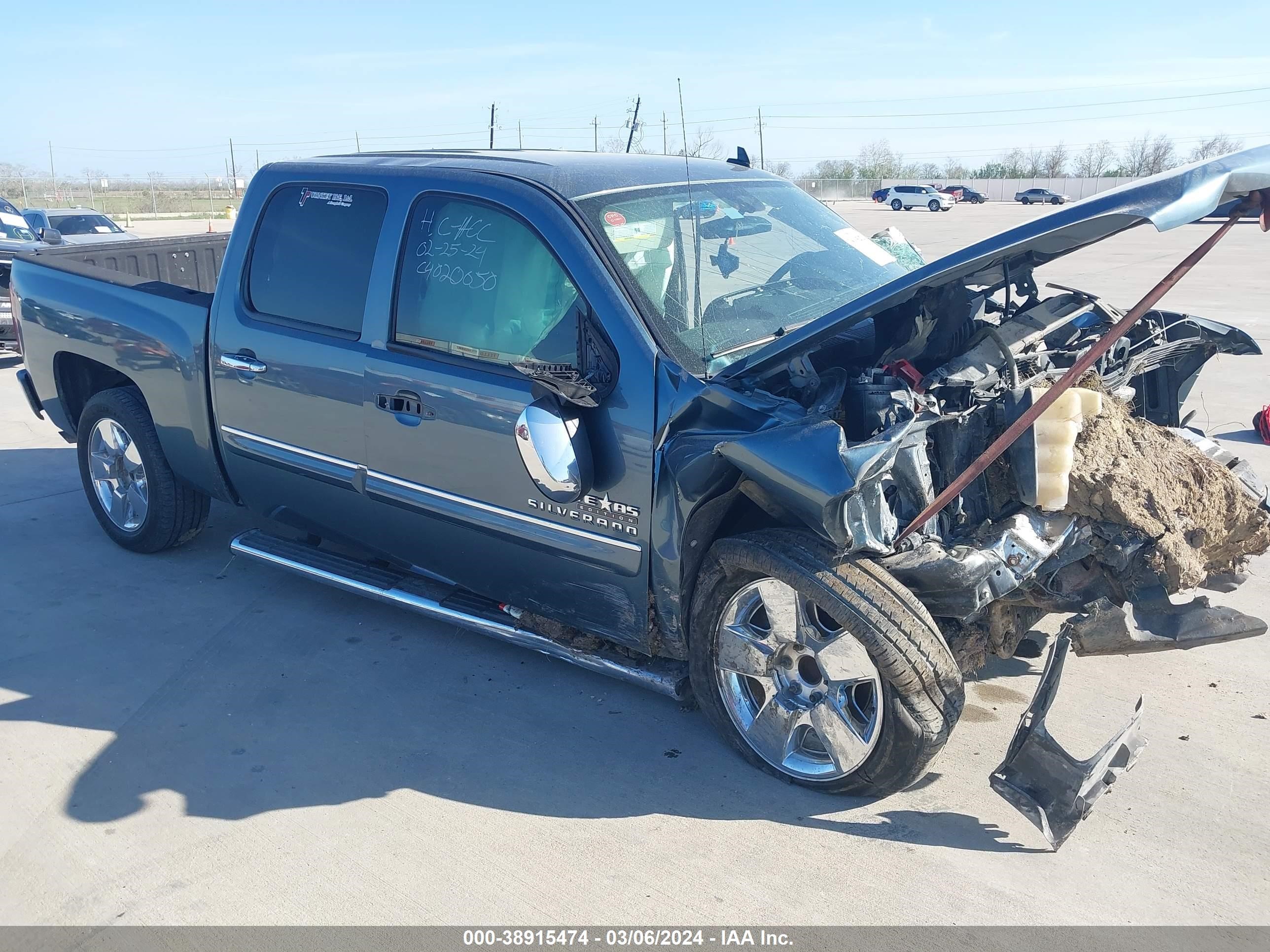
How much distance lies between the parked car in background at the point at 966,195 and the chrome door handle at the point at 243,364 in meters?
59.5

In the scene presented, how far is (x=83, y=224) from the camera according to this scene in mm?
18875

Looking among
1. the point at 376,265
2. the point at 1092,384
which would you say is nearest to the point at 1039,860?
the point at 1092,384

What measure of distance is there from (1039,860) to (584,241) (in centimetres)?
229

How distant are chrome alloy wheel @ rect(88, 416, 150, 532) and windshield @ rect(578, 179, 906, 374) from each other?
2.91 meters

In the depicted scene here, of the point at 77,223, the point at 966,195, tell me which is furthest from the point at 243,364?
the point at 966,195

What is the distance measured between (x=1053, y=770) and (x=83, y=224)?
65.6ft

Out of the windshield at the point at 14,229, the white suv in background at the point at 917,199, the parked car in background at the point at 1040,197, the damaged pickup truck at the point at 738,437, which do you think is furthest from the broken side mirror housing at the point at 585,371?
the parked car in background at the point at 1040,197

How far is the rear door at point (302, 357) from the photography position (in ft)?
13.3

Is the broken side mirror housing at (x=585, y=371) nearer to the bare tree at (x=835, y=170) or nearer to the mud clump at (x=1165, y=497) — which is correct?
the mud clump at (x=1165, y=497)

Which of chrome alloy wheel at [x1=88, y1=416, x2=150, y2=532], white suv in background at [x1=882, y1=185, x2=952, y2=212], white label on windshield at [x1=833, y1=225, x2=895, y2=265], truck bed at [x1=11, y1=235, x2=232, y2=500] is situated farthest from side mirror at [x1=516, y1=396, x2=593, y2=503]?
white suv in background at [x1=882, y1=185, x2=952, y2=212]

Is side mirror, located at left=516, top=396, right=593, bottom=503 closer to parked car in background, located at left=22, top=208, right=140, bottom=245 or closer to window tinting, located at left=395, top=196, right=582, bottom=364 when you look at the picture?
window tinting, located at left=395, top=196, right=582, bottom=364

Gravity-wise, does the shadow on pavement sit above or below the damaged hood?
below

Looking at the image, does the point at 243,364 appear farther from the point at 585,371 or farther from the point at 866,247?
the point at 866,247

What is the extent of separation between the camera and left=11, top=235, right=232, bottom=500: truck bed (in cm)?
469
